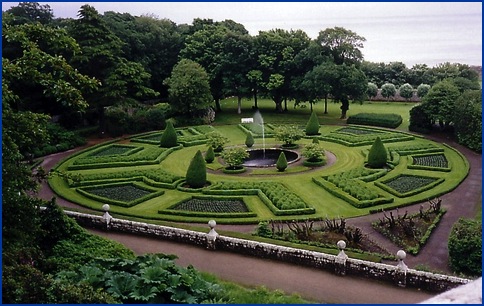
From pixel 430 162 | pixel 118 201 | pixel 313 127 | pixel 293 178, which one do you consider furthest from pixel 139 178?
pixel 430 162

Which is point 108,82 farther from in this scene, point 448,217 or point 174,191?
point 448,217

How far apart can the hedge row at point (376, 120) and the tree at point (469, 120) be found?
26.6 feet

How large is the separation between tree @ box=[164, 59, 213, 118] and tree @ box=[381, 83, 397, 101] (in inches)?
1173

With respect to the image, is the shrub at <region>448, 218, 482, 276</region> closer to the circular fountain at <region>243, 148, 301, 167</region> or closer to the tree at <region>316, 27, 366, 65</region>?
the circular fountain at <region>243, 148, 301, 167</region>

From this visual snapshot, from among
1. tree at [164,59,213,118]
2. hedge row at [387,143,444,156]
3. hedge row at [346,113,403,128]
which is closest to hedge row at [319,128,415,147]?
hedge row at [387,143,444,156]

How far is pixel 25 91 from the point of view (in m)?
44.4

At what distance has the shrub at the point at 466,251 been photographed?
17.4 meters

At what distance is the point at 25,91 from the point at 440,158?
117 ft

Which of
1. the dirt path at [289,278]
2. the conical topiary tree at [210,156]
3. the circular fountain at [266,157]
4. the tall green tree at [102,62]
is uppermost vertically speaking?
the tall green tree at [102,62]

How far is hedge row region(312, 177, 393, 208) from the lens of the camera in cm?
2469

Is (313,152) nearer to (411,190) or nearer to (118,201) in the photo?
(411,190)

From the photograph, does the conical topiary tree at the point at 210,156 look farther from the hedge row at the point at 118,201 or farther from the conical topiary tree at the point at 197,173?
the hedge row at the point at 118,201

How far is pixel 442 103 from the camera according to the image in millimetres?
41625

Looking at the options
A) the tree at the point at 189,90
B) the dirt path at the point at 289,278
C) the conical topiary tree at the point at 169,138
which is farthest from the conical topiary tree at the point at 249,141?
the dirt path at the point at 289,278
